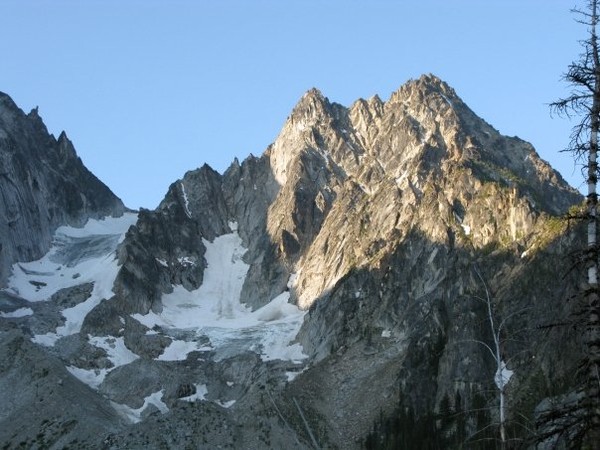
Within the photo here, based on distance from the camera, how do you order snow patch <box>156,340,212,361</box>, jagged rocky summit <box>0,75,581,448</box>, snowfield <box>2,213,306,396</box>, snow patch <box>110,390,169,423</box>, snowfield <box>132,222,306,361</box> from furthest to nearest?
1. snowfield <box>132,222,306,361</box>
2. snow patch <box>156,340,212,361</box>
3. snowfield <box>2,213,306,396</box>
4. snow patch <box>110,390,169,423</box>
5. jagged rocky summit <box>0,75,581,448</box>

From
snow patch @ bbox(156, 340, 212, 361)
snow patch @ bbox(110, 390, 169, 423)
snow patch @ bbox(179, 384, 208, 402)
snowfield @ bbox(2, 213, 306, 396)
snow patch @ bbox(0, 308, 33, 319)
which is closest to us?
snow patch @ bbox(110, 390, 169, 423)

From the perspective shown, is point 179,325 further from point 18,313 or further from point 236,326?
point 18,313

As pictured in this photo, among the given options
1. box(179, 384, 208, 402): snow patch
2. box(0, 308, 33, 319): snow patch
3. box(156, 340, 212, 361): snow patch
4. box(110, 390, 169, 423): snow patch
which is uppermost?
box(0, 308, 33, 319): snow patch

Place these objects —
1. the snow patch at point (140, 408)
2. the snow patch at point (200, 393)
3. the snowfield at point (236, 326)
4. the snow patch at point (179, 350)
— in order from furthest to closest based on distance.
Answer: the snowfield at point (236, 326) → the snow patch at point (179, 350) → the snow patch at point (200, 393) → the snow patch at point (140, 408)

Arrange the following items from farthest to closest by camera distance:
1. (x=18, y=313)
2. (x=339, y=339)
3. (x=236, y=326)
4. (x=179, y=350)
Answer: (x=236, y=326) < (x=18, y=313) < (x=179, y=350) < (x=339, y=339)

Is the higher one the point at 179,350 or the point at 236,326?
the point at 236,326

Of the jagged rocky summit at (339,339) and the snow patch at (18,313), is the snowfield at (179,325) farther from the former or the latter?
the jagged rocky summit at (339,339)

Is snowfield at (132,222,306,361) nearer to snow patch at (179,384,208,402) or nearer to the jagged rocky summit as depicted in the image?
the jagged rocky summit

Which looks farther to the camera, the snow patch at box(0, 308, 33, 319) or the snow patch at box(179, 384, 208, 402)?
the snow patch at box(0, 308, 33, 319)

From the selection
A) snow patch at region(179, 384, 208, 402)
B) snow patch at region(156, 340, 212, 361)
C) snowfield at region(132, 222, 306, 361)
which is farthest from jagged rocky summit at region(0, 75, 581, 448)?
snowfield at region(132, 222, 306, 361)

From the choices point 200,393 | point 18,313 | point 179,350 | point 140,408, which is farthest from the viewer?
point 18,313

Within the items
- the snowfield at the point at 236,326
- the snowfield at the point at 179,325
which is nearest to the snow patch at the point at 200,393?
the snowfield at the point at 179,325

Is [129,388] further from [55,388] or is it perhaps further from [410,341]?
[410,341]

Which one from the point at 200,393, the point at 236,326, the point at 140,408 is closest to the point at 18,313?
the point at 236,326
